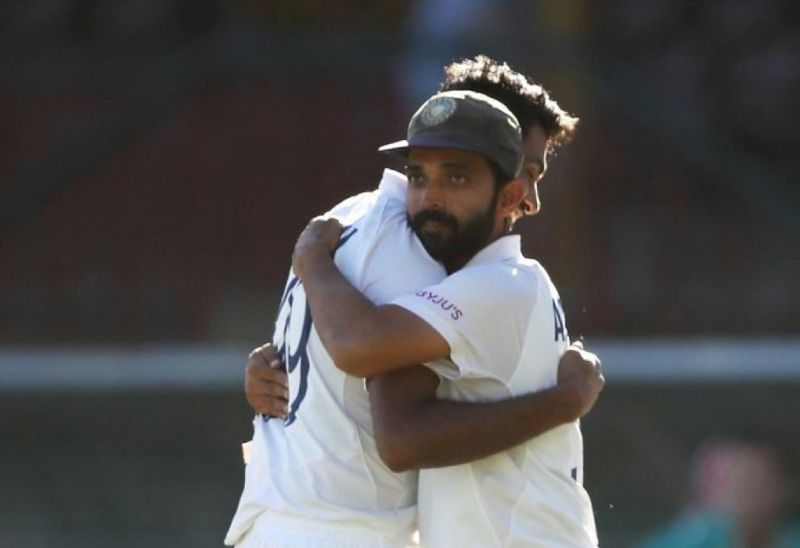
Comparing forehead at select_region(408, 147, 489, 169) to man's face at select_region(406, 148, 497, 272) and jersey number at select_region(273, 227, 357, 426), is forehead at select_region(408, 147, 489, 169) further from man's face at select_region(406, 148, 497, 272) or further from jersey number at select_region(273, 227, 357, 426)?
jersey number at select_region(273, 227, 357, 426)

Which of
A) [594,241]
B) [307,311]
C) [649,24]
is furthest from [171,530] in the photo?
[307,311]

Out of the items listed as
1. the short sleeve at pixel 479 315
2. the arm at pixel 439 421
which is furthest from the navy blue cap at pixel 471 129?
the arm at pixel 439 421

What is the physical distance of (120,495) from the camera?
963 centimetres

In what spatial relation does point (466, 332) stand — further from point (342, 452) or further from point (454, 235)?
point (342, 452)

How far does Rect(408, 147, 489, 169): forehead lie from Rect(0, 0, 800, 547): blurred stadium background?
564cm

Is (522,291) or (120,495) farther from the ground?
(522,291)

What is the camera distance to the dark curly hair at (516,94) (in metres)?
3.87

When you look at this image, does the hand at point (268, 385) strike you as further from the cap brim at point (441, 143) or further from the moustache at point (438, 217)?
the cap brim at point (441, 143)

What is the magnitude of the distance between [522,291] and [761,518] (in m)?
4.10

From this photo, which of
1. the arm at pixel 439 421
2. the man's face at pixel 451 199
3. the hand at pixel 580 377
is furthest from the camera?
the hand at pixel 580 377

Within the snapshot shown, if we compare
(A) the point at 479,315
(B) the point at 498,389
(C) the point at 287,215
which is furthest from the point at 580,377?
(C) the point at 287,215

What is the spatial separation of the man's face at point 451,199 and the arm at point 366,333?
19 cm

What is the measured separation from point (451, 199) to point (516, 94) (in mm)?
394

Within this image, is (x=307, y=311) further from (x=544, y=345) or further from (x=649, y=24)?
(x=649, y=24)
